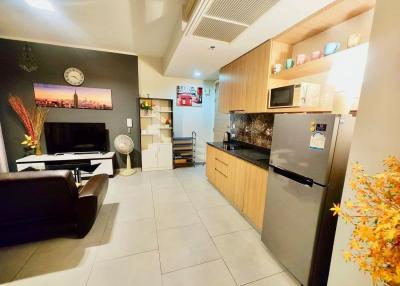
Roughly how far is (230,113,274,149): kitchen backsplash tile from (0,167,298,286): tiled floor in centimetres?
122

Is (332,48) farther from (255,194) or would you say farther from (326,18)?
(255,194)

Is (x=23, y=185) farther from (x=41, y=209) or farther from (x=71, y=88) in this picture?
(x=71, y=88)

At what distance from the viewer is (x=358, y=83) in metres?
1.41

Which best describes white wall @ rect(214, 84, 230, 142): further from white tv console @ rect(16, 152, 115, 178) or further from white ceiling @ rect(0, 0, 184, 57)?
white tv console @ rect(16, 152, 115, 178)

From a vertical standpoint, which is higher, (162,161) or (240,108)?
(240,108)

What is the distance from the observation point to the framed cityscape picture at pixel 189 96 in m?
4.48

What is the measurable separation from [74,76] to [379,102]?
184 inches

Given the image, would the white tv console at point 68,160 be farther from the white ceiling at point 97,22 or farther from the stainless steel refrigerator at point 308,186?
the stainless steel refrigerator at point 308,186

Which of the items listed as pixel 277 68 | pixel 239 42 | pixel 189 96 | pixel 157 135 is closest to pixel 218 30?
pixel 239 42

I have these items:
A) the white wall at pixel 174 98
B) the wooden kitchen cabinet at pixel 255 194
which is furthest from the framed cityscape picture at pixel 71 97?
the wooden kitchen cabinet at pixel 255 194

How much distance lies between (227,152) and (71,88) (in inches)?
142

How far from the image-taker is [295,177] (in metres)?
1.42

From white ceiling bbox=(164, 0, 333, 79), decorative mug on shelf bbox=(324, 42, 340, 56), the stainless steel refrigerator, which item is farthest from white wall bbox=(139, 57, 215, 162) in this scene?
decorative mug on shelf bbox=(324, 42, 340, 56)

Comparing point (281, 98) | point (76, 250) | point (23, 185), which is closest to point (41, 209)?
point (23, 185)
